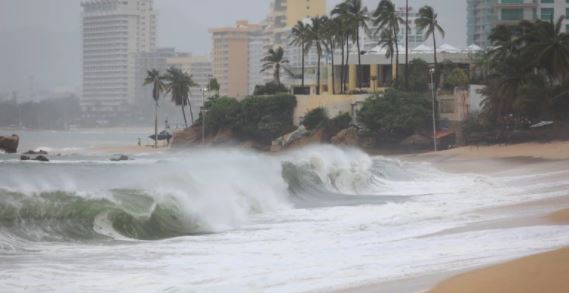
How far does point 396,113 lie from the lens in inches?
3017

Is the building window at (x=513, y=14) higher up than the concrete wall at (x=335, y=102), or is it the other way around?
the building window at (x=513, y=14)

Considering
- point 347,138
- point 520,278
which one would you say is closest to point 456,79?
point 347,138

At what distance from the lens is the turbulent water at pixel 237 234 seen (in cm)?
1488

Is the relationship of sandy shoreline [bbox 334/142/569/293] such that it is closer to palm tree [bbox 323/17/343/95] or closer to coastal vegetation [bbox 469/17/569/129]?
coastal vegetation [bbox 469/17/569/129]

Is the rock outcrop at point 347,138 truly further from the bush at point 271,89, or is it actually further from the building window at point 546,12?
the building window at point 546,12

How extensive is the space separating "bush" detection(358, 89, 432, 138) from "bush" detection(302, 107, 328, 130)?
14.7ft

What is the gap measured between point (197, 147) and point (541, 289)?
81.4 meters

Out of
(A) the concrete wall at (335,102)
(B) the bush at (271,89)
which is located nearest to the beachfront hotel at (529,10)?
(A) the concrete wall at (335,102)

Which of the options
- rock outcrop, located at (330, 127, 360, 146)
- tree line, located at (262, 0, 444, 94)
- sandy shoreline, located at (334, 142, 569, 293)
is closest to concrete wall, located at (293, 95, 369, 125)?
rock outcrop, located at (330, 127, 360, 146)

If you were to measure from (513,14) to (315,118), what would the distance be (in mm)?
24280

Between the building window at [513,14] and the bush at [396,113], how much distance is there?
20245mm

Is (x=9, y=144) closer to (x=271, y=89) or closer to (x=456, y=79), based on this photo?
(x=271, y=89)

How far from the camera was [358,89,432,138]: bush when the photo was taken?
7650cm

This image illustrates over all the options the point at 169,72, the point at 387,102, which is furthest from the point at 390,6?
the point at 169,72
